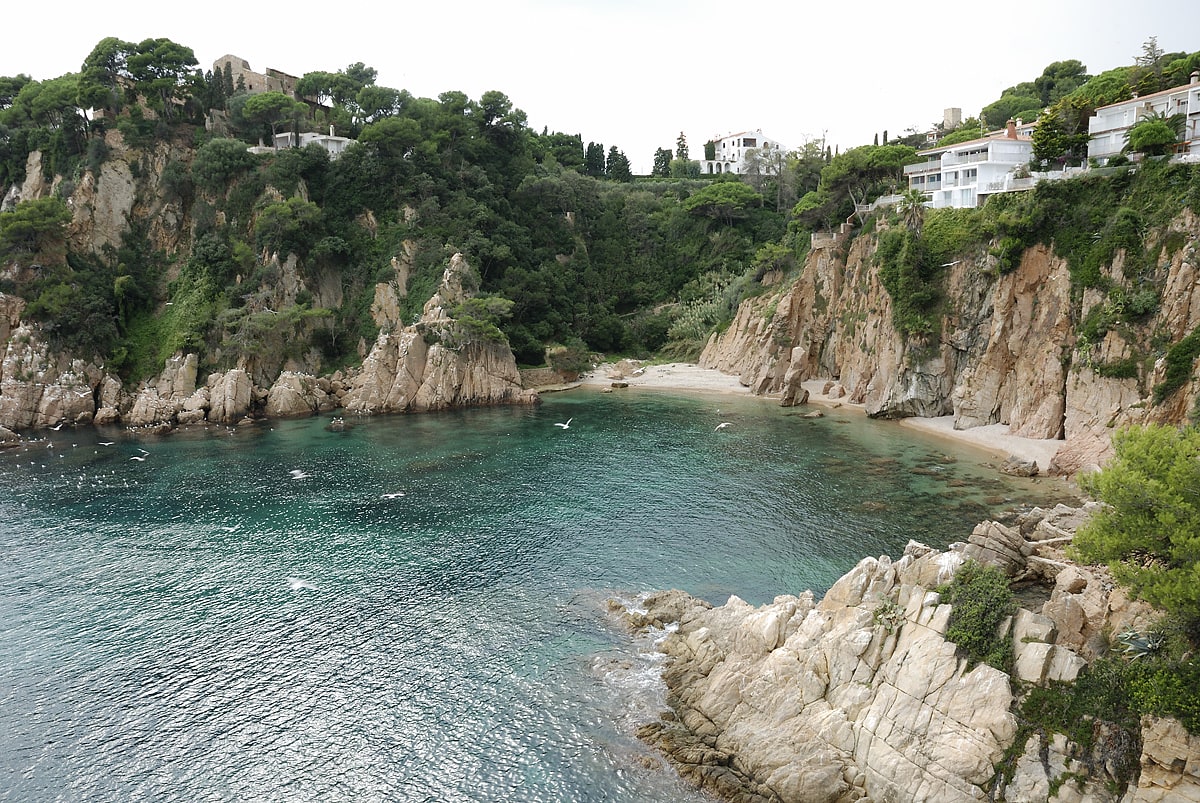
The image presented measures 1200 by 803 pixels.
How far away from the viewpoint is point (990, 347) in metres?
52.0

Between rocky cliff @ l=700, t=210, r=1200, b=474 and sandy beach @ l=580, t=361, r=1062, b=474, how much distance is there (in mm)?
1031

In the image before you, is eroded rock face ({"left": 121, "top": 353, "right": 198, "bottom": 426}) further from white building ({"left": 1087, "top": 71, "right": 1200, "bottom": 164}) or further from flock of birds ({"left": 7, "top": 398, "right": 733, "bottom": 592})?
white building ({"left": 1087, "top": 71, "right": 1200, "bottom": 164})

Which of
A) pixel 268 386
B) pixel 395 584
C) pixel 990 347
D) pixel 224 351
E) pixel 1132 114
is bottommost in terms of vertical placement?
pixel 395 584

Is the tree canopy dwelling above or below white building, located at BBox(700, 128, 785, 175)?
below

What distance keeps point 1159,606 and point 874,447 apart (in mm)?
34993

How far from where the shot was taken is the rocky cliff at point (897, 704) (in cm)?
1656

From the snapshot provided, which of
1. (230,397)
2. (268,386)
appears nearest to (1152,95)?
(268,386)

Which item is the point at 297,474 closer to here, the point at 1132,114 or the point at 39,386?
the point at 39,386

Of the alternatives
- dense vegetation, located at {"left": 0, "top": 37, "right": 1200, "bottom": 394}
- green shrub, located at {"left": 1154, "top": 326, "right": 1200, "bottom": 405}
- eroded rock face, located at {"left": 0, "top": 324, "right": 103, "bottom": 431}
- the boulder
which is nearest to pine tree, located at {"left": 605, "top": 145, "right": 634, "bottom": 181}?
dense vegetation, located at {"left": 0, "top": 37, "right": 1200, "bottom": 394}

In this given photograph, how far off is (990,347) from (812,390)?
2108cm

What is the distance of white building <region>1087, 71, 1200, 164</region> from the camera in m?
51.3

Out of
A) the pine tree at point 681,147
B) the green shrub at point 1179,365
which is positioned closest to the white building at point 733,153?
the pine tree at point 681,147

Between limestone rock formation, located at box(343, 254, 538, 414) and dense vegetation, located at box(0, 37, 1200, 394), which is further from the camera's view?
limestone rock formation, located at box(343, 254, 538, 414)

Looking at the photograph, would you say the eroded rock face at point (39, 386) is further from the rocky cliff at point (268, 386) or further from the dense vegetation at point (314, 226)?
the dense vegetation at point (314, 226)
